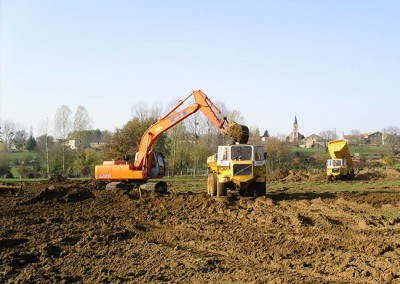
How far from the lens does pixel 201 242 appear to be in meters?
10.4

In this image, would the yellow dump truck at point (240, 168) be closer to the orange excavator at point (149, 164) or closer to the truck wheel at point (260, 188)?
the truck wheel at point (260, 188)

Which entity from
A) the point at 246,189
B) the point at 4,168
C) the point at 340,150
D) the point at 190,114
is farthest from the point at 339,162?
the point at 4,168

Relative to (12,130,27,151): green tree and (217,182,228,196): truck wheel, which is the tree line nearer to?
(12,130,27,151): green tree

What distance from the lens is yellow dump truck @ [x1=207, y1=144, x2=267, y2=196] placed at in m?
18.8

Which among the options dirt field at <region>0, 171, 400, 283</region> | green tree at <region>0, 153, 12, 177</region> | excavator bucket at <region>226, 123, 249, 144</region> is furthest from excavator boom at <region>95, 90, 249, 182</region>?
green tree at <region>0, 153, 12, 177</region>

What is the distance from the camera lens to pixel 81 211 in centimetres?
1616

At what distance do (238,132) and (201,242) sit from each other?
31.2ft

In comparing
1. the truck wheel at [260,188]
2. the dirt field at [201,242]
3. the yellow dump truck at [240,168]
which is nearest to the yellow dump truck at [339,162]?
the truck wheel at [260,188]

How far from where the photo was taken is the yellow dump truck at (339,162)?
36625 mm

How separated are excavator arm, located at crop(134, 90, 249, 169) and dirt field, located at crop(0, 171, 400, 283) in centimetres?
339

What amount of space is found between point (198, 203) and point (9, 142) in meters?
65.2

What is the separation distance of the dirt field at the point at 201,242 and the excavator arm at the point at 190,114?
3.39m

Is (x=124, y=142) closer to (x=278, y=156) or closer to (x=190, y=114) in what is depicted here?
(x=278, y=156)

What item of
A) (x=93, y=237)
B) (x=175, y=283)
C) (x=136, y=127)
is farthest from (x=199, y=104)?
(x=136, y=127)
